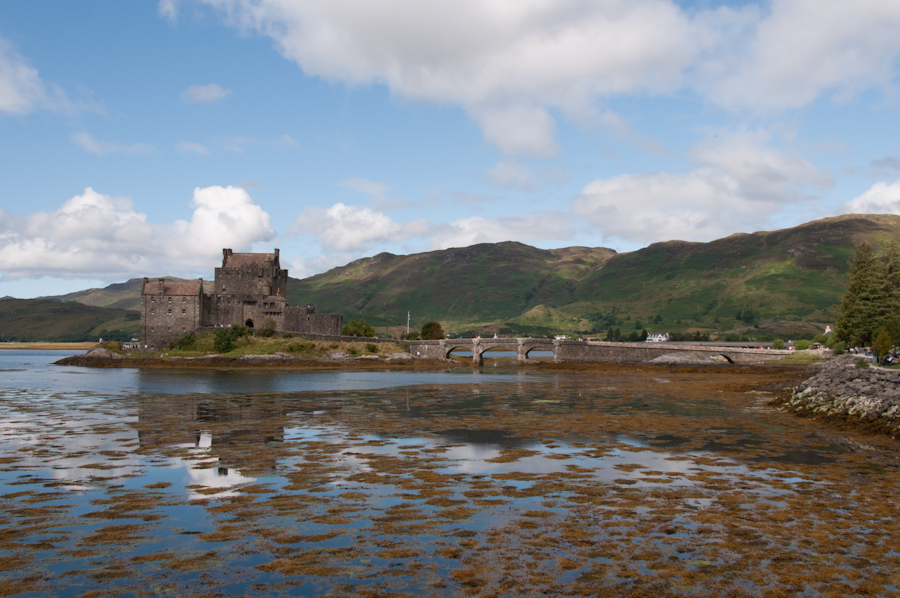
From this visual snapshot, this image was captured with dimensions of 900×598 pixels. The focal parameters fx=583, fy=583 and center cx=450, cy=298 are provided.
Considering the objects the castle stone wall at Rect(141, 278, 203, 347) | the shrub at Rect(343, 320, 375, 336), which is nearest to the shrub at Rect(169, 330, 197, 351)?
the castle stone wall at Rect(141, 278, 203, 347)

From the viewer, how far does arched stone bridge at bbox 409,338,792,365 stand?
10100 centimetres

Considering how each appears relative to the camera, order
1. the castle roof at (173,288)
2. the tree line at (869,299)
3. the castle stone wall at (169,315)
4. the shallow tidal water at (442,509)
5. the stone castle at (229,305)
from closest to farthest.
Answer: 1. the shallow tidal water at (442,509)
2. the tree line at (869,299)
3. the castle stone wall at (169,315)
4. the stone castle at (229,305)
5. the castle roof at (173,288)

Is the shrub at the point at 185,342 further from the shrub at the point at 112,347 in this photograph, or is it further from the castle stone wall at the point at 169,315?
the shrub at the point at 112,347

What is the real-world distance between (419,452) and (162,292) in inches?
3877

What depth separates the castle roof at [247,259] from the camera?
367 feet

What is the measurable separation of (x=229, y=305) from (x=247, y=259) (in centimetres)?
1041

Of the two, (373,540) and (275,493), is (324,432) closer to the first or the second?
→ (275,493)

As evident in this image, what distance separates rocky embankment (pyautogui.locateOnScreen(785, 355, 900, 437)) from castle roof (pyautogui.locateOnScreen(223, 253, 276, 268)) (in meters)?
93.9

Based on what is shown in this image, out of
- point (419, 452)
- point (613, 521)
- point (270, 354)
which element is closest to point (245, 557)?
point (613, 521)

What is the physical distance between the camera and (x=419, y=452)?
22344 millimetres

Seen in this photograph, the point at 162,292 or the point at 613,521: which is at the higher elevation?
the point at 162,292

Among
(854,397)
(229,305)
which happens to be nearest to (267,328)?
(229,305)

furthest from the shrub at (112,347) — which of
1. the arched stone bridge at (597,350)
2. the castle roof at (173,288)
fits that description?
the arched stone bridge at (597,350)

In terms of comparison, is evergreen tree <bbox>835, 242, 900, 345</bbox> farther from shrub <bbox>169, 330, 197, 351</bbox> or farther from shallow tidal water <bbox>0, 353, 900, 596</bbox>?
shrub <bbox>169, 330, 197, 351</bbox>
